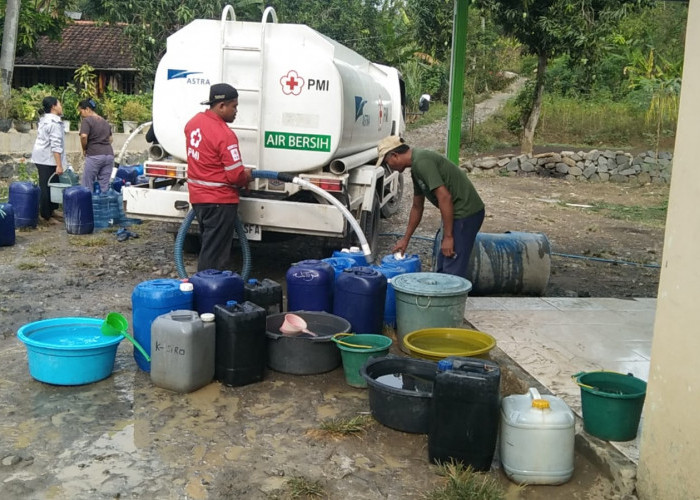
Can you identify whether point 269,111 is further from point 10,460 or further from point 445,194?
Result: point 10,460

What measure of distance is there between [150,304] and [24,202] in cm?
601

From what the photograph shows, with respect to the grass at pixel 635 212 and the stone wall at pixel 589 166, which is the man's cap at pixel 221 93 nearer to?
the grass at pixel 635 212

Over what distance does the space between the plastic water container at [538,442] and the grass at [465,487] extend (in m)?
0.17

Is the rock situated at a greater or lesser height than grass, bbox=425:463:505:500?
lesser

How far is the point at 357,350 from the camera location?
4711 millimetres

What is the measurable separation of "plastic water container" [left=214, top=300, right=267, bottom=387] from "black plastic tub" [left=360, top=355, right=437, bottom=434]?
852 mm

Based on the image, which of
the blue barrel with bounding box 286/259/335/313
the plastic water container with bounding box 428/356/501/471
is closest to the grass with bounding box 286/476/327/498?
the plastic water container with bounding box 428/356/501/471

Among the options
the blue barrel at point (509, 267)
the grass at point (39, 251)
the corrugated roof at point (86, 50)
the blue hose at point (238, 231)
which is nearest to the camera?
the blue hose at point (238, 231)

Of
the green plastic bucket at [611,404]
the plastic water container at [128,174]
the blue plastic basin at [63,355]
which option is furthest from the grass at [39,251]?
the green plastic bucket at [611,404]

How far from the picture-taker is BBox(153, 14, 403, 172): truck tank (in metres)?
6.89

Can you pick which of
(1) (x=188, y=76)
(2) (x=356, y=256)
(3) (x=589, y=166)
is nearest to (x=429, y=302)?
(2) (x=356, y=256)

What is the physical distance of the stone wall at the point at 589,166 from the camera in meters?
19.0

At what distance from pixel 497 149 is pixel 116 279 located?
55.3 feet

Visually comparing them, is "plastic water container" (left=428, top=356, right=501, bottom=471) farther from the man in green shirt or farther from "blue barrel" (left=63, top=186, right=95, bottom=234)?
"blue barrel" (left=63, top=186, right=95, bottom=234)
